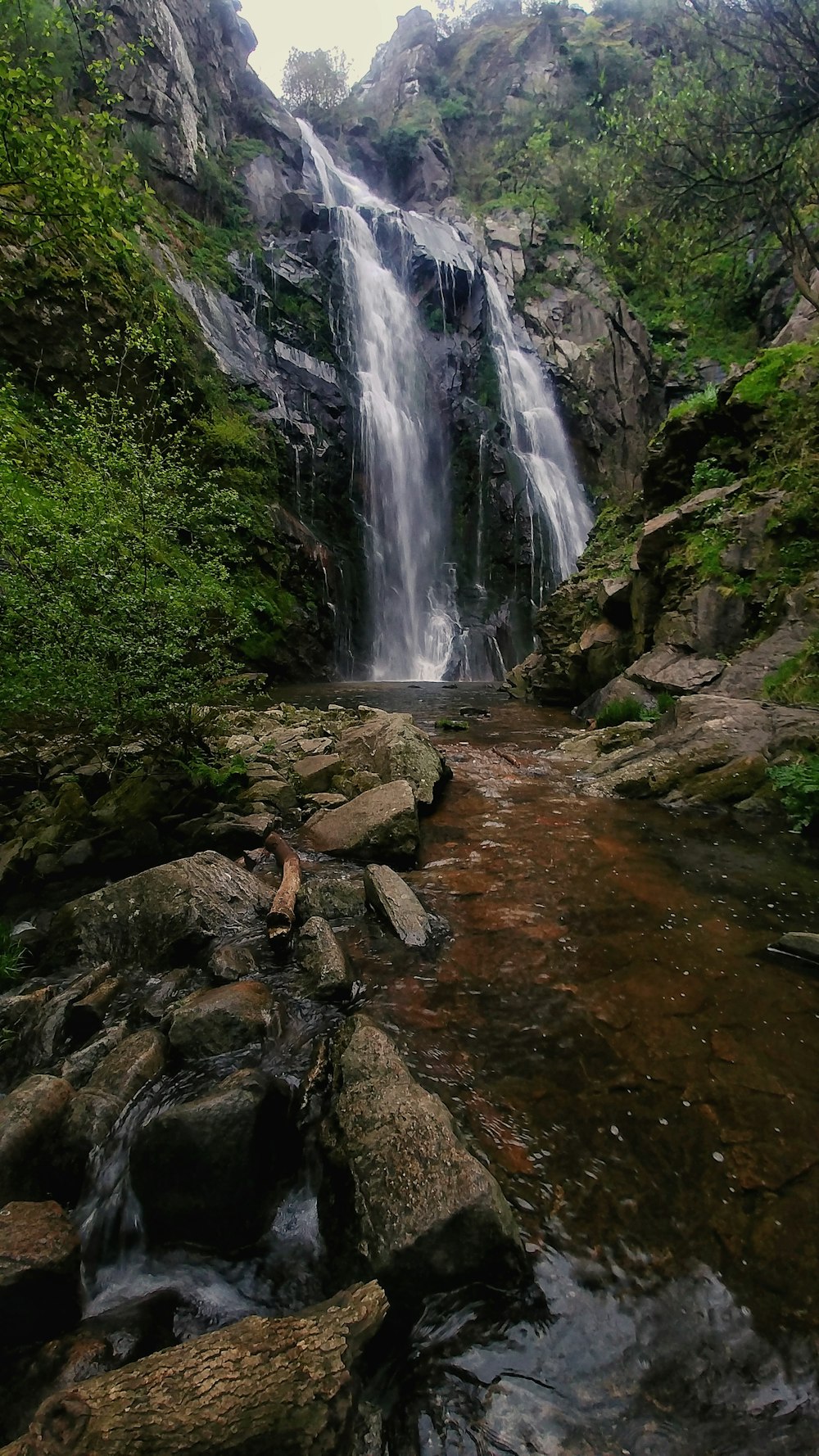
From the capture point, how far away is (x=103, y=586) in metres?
4.64

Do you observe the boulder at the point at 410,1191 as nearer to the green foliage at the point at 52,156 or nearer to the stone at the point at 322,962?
the stone at the point at 322,962

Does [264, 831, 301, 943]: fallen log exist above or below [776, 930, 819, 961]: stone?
below

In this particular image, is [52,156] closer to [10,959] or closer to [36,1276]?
[10,959]

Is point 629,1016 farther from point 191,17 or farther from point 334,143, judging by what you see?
point 334,143

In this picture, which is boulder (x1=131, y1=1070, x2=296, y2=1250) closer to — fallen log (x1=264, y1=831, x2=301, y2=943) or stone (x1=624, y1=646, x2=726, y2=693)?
fallen log (x1=264, y1=831, x2=301, y2=943)

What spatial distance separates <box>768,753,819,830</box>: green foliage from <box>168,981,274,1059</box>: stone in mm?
4802

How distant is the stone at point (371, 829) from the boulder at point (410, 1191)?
2.65 meters

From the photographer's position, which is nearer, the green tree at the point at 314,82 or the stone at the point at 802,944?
the stone at the point at 802,944

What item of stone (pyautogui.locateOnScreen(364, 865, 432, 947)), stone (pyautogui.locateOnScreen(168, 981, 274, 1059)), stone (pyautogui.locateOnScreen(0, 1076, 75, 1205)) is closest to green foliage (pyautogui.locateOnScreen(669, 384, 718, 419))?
stone (pyautogui.locateOnScreen(364, 865, 432, 947))

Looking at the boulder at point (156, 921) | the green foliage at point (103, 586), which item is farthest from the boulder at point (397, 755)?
the boulder at point (156, 921)

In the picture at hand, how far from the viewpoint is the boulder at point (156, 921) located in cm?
381

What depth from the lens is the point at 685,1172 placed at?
89.5 inches

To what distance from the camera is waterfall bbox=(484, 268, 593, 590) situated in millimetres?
28094

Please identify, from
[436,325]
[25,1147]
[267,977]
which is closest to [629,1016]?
[267,977]
